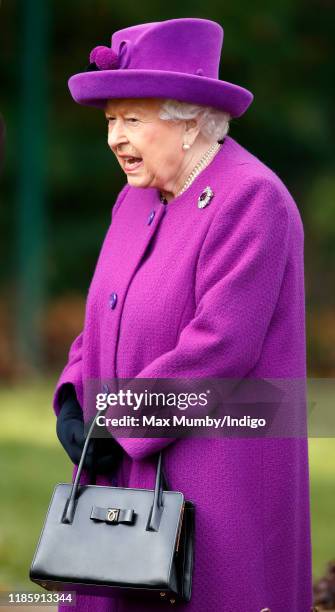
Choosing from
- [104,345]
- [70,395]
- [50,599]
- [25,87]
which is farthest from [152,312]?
[25,87]

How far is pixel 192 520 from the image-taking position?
319cm

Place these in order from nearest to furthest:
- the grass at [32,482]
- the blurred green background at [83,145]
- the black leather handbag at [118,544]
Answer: the black leather handbag at [118,544] < the grass at [32,482] < the blurred green background at [83,145]

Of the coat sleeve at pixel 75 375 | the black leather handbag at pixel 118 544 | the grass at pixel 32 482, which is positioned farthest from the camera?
the grass at pixel 32 482

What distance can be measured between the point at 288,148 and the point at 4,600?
1229 cm

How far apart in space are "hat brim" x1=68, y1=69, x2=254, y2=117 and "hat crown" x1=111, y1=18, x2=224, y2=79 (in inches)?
3.2

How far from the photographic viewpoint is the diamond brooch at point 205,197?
3.30m

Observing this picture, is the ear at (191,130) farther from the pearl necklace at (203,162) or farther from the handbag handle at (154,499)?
the handbag handle at (154,499)

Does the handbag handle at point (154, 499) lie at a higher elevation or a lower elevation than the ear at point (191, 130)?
lower

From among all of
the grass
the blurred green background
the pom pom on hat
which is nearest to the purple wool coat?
the pom pom on hat

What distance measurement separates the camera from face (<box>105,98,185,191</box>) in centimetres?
332

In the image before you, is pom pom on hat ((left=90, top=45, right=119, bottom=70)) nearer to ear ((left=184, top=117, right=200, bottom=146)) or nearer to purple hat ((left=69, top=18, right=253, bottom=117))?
purple hat ((left=69, top=18, right=253, bottom=117))

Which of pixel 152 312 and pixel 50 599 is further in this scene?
pixel 50 599

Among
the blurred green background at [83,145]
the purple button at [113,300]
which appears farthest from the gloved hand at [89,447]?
the blurred green background at [83,145]

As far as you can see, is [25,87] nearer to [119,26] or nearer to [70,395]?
[119,26]
